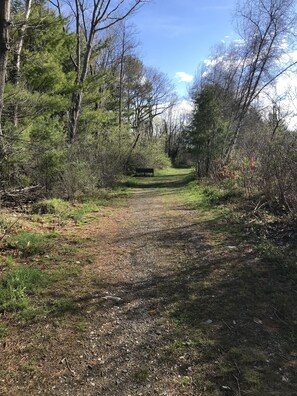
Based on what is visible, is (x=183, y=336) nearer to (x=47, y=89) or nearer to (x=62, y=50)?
(x=47, y=89)

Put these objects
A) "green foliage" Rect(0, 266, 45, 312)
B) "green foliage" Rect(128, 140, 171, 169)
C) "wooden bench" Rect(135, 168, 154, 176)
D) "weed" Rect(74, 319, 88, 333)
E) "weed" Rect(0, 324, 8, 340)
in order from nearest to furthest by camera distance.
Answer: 1. "weed" Rect(0, 324, 8, 340)
2. "weed" Rect(74, 319, 88, 333)
3. "green foliage" Rect(0, 266, 45, 312)
4. "wooden bench" Rect(135, 168, 154, 176)
5. "green foliage" Rect(128, 140, 171, 169)

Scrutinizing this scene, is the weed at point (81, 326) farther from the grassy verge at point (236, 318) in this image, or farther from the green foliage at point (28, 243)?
the green foliage at point (28, 243)

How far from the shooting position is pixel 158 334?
3.63 meters

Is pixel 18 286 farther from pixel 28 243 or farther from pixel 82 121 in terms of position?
pixel 82 121

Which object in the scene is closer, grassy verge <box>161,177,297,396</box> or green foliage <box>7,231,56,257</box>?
grassy verge <box>161,177,297,396</box>

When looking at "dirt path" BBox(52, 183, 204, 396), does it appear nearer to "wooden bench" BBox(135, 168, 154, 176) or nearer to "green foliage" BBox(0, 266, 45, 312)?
"green foliage" BBox(0, 266, 45, 312)

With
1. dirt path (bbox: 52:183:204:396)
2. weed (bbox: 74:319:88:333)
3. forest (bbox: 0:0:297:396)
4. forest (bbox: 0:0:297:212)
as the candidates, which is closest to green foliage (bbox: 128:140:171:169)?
forest (bbox: 0:0:297:212)

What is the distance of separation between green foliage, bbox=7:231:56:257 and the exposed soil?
761 mm

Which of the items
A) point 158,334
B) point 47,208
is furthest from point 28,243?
point 158,334

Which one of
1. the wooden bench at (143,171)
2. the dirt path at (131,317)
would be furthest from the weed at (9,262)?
the wooden bench at (143,171)

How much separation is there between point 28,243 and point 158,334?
3537mm

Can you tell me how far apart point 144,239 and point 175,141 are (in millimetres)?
54704

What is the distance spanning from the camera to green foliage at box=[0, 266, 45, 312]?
409cm

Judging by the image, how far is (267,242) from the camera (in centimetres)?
663
